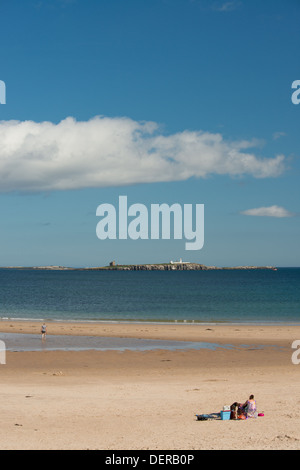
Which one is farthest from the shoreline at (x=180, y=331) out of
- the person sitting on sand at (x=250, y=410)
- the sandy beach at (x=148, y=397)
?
the person sitting on sand at (x=250, y=410)

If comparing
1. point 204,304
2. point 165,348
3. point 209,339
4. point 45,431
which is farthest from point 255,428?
point 204,304

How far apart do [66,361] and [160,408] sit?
12.4 m

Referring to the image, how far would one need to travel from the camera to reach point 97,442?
1362 cm

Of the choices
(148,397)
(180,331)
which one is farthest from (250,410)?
(180,331)

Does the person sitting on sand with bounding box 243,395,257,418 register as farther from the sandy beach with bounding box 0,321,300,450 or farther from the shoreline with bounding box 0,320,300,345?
the shoreline with bounding box 0,320,300,345

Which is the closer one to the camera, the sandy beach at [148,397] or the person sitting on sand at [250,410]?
the sandy beach at [148,397]

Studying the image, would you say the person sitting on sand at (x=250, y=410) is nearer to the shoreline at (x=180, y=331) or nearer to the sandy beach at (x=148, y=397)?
the sandy beach at (x=148, y=397)

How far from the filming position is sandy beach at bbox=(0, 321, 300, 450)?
13789mm

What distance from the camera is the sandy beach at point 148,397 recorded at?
1379 centimetres

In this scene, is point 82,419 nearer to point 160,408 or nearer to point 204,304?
point 160,408

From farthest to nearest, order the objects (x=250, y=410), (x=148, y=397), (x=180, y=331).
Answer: (x=180, y=331) → (x=148, y=397) → (x=250, y=410)

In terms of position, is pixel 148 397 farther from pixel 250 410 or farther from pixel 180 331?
pixel 180 331

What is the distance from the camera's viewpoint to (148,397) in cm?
1959

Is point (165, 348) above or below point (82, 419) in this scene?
above
